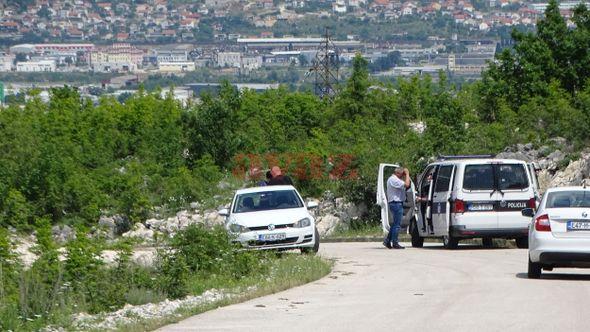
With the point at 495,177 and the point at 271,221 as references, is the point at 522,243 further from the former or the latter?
the point at 271,221

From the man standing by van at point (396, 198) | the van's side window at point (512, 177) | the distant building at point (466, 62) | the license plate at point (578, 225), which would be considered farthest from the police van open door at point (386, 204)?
the distant building at point (466, 62)

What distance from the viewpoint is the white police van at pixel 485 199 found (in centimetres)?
2888

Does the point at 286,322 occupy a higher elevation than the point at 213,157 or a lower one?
higher

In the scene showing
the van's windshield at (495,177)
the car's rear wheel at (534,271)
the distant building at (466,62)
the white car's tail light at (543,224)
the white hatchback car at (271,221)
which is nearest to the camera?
the white car's tail light at (543,224)

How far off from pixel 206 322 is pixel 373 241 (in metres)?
19.8

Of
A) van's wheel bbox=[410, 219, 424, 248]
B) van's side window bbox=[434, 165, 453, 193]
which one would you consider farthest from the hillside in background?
van's side window bbox=[434, 165, 453, 193]

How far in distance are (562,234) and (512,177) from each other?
802 centimetres

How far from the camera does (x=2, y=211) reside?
4375cm

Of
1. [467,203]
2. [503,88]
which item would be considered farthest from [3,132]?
[467,203]

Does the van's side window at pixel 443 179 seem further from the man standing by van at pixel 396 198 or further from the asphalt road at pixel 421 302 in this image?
the asphalt road at pixel 421 302

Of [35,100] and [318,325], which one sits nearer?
[318,325]

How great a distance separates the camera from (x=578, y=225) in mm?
21266

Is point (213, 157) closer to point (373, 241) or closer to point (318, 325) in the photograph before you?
point (373, 241)

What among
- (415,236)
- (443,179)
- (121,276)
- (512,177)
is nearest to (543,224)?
(121,276)
